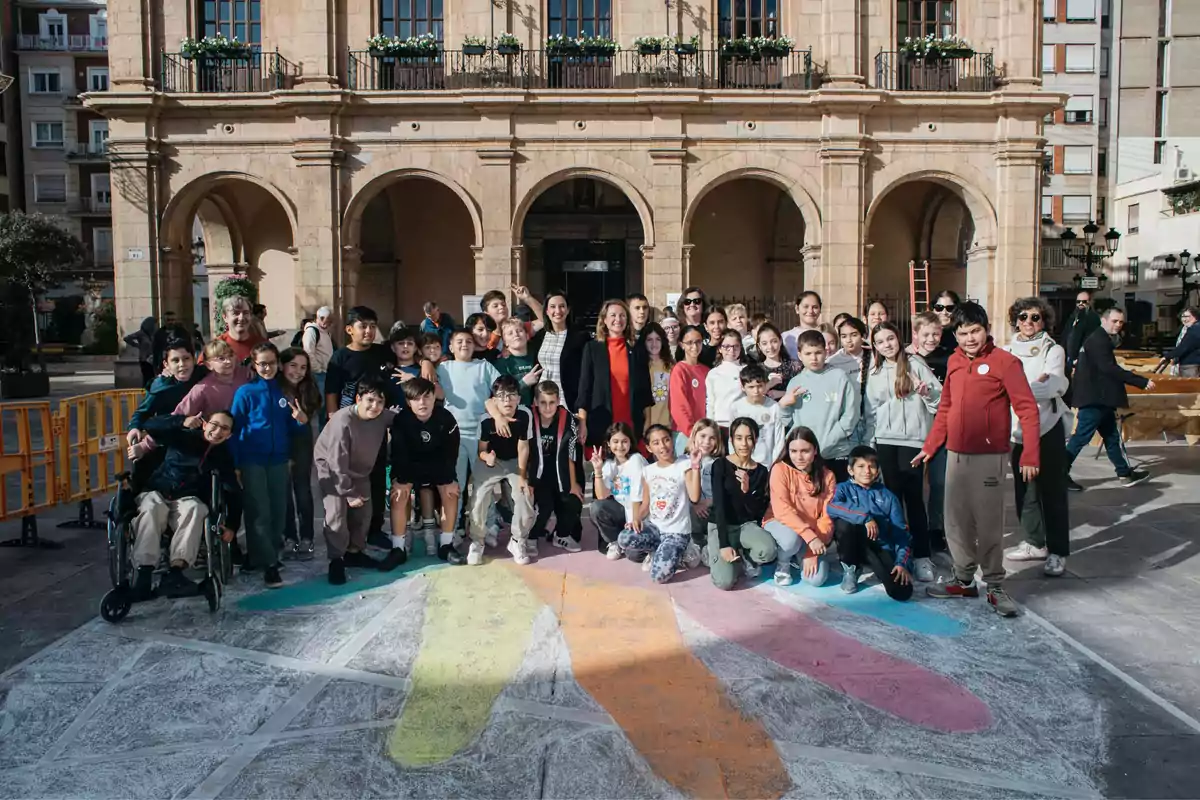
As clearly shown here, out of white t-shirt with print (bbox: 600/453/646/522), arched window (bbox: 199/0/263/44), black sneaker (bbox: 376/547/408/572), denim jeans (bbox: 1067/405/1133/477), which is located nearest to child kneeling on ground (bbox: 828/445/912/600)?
white t-shirt with print (bbox: 600/453/646/522)

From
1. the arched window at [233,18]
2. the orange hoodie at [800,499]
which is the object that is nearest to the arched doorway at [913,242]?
the arched window at [233,18]

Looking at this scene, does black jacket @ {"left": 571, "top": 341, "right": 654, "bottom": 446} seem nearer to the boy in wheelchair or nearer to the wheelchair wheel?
the boy in wheelchair

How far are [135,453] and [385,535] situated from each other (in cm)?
222

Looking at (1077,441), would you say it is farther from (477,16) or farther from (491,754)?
(477,16)

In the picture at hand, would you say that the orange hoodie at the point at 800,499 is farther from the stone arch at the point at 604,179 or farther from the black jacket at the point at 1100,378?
the stone arch at the point at 604,179

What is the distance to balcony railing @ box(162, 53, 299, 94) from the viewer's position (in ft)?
59.5

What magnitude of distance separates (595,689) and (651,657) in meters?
→ 0.51

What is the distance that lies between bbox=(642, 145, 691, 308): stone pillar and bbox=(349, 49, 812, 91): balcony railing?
1.08 metres

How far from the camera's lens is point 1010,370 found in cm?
545

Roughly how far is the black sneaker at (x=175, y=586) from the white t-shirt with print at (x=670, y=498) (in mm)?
3035

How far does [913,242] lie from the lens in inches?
879

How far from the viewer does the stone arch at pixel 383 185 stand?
17.9m

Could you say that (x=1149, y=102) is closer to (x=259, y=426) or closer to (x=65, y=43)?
(x=259, y=426)

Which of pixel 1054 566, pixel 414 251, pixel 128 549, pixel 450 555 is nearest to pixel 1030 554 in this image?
pixel 1054 566
